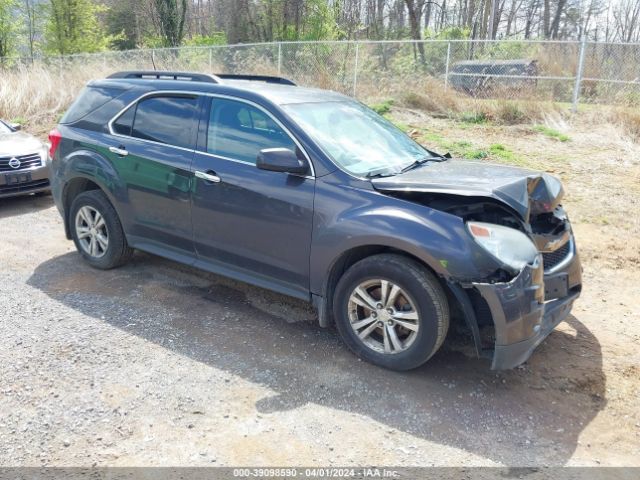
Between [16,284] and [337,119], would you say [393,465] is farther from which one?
[16,284]

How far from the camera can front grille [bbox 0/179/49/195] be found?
757 centimetres

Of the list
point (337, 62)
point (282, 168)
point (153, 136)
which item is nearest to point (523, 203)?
point (282, 168)

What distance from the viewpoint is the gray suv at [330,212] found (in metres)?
3.37

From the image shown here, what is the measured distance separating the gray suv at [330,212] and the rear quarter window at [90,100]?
0.02 metres

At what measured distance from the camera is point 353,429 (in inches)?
123

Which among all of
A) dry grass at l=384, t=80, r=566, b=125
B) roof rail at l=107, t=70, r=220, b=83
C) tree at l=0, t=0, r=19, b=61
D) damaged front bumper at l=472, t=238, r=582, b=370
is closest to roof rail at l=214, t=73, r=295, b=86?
roof rail at l=107, t=70, r=220, b=83

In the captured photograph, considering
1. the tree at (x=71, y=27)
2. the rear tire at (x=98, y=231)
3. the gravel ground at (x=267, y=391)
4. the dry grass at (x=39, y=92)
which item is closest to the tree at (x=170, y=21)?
the tree at (x=71, y=27)

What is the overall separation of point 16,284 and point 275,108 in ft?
9.82

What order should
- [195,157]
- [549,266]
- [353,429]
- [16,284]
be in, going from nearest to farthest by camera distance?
[353,429]
[549,266]
[195,157]
[16,284]

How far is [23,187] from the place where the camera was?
A: 776cm

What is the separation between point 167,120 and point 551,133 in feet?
28.4

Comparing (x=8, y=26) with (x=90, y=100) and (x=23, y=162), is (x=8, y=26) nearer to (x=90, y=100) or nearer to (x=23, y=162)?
(x=23, y=162)

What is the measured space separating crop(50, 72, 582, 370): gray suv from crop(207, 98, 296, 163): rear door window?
1 cm

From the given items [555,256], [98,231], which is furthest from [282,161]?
[98,231]
